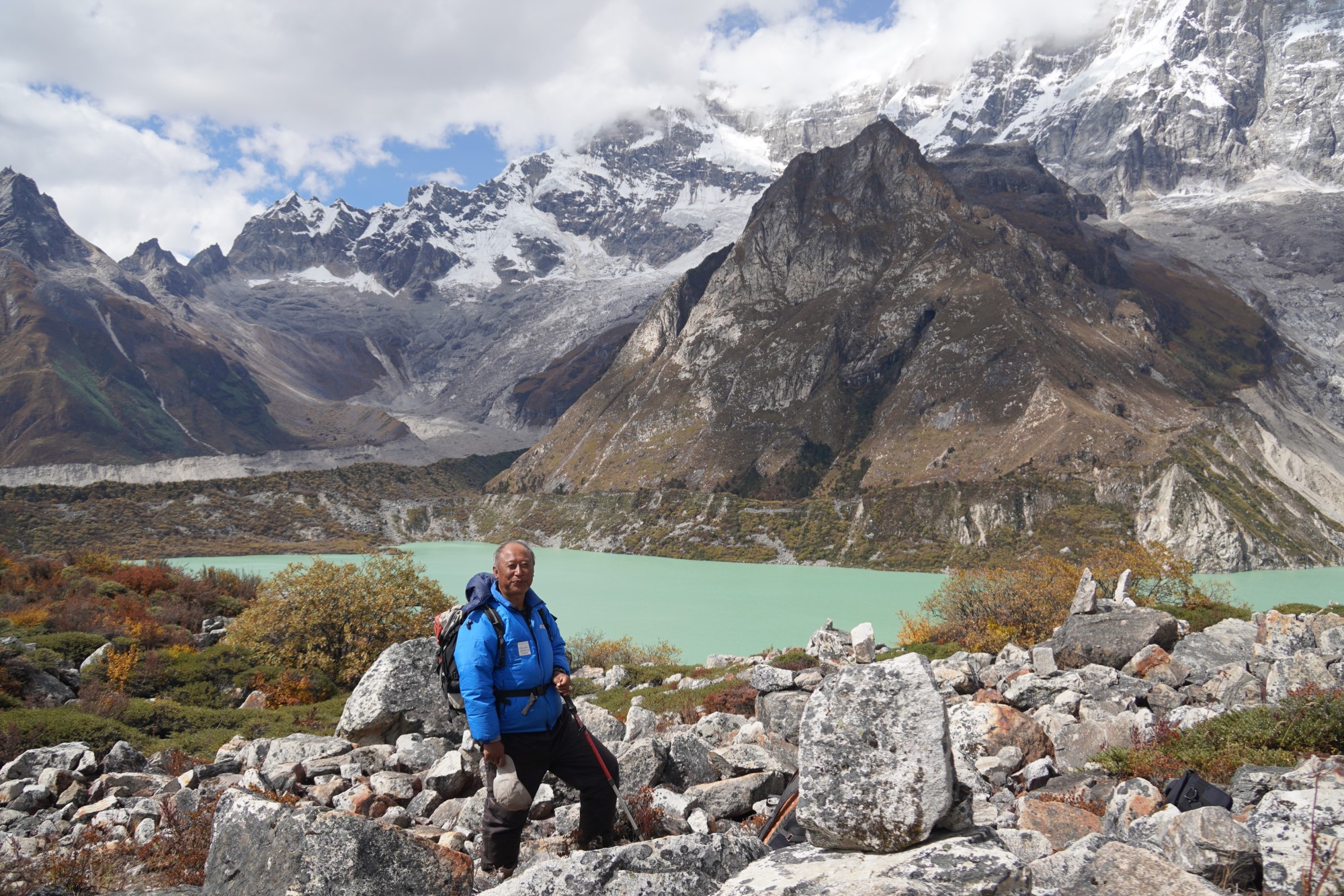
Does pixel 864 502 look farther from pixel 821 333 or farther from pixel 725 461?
pixel 821 333

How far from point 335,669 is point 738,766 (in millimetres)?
17479

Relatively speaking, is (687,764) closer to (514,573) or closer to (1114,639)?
(514,573)

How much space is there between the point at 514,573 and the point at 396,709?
23.1 feet

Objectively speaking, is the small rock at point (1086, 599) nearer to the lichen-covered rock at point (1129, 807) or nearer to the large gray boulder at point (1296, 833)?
the lichen-covered rock at point (1129, 807)

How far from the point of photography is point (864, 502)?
441ft

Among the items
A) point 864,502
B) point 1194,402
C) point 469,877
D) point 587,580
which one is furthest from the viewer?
point 1194,402

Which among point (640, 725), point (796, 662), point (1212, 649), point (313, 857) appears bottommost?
point (796, 662)

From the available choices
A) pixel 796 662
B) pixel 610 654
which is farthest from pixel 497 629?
pixel 610 654

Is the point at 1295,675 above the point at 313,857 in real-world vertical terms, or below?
below

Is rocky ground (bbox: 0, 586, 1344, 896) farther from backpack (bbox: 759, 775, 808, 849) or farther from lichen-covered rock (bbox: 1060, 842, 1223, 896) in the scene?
backpack (bbox: 759, 775, 808, 849)

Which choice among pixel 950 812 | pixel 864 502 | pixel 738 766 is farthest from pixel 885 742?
pixel 864 502

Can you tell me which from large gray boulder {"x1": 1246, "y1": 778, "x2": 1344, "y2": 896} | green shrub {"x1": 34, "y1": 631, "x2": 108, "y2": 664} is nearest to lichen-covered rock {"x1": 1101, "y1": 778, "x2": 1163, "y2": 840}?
large gray boulder {"x1": 1246, "y1": 778, "x2": 1344, "y2": 896}

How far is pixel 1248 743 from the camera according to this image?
7898 mm

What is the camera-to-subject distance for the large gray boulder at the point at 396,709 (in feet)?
38.4
